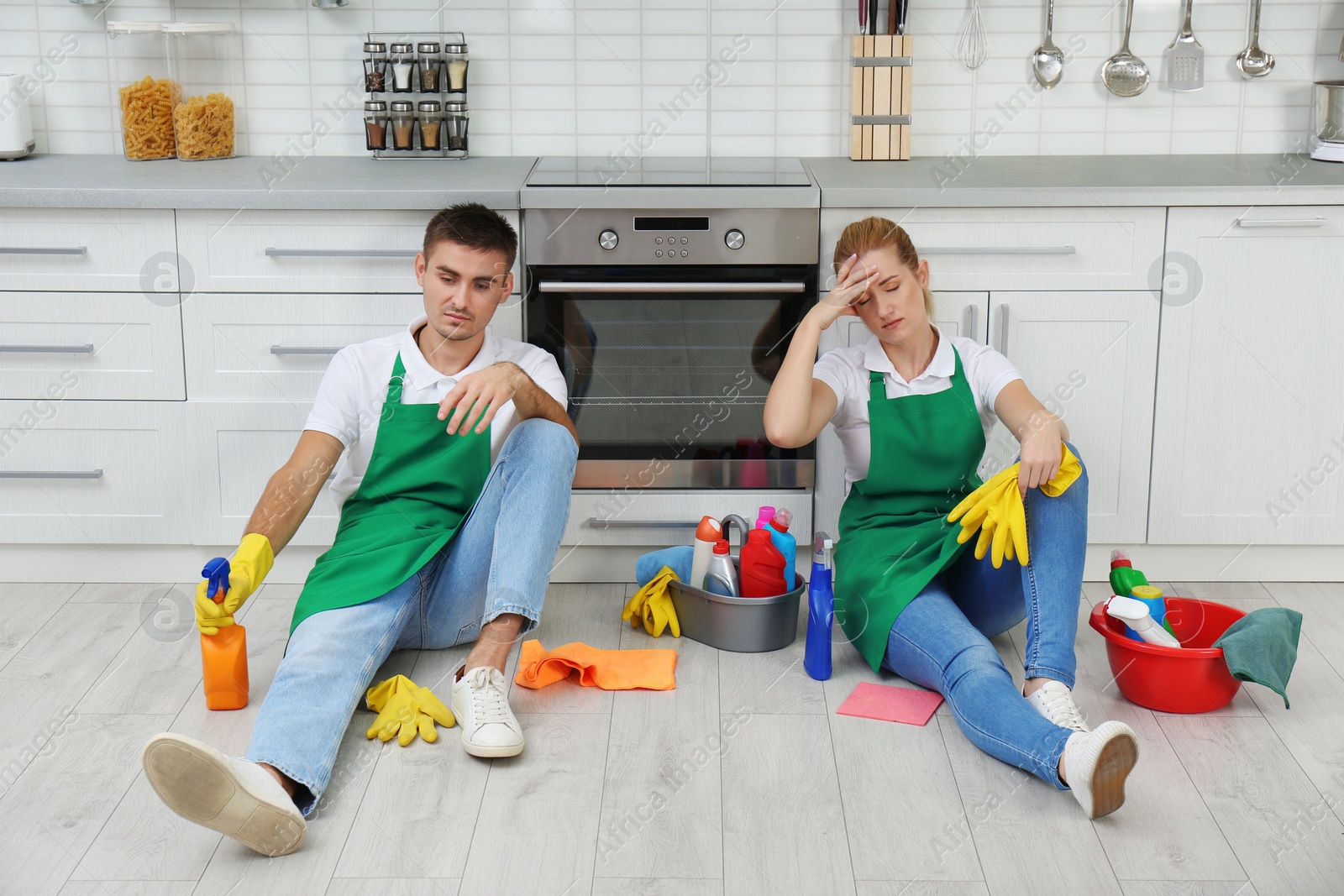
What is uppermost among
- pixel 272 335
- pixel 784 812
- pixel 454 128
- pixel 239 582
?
pixel 454 128

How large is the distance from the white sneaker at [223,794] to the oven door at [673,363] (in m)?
1.16

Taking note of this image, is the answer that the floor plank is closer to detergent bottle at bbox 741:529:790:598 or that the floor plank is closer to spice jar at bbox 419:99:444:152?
detergent bottle at bbox 741:529:790:598

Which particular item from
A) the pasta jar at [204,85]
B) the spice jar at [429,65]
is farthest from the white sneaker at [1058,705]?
the pasta jar at [204,85]

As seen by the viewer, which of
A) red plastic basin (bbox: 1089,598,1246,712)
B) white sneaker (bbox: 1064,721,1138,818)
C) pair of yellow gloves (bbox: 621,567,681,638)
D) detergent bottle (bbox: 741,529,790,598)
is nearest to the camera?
white sneaker (bbox: 1064,721,1138,818)

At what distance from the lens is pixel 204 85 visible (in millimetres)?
3227

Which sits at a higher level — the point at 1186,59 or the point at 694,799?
the point at 1186,59

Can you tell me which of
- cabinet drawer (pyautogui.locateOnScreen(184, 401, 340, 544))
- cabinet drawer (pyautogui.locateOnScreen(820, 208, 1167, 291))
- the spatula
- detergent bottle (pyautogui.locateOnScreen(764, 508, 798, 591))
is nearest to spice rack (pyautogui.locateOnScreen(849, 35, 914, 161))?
cabinet drawer (pyautogui.locateOnScreen(820, 208, 1167, 291))

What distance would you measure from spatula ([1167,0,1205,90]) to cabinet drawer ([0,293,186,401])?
243cm

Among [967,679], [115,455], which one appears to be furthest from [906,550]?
[115,455]

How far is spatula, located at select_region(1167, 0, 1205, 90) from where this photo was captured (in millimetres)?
3176

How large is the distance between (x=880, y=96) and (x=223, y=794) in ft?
7.09

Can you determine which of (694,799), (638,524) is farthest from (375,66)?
(694,799)

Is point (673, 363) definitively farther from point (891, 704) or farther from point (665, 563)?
point (891, 704)

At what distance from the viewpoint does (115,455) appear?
9.32 ft
